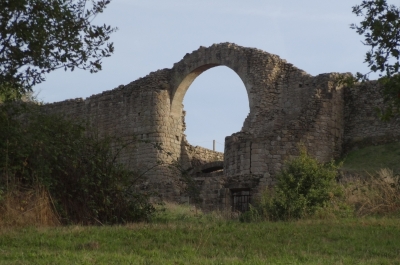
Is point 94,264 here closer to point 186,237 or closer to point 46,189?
point 186,237

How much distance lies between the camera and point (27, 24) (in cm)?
1231

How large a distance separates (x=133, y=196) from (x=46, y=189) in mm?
1600

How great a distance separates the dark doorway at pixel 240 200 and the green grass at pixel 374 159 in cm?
244

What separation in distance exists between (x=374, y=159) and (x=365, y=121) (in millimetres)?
1866

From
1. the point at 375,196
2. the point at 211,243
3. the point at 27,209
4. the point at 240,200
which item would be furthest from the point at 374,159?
the point at 211,243

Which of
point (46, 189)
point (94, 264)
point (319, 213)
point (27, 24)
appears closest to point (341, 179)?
point (319, 213)

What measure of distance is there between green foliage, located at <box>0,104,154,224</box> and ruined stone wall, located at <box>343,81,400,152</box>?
8815 mm

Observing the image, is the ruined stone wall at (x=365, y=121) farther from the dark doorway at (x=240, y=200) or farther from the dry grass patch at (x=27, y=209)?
the dry grass patch at (x=27, y=209)

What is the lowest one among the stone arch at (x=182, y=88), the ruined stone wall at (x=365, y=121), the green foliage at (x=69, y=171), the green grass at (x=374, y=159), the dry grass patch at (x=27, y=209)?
the dry grass patch at (x=27, y=209)

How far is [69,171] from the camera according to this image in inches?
556

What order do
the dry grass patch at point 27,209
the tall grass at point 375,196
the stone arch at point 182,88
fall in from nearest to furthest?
the dry grass patch at point 27,209
the tall grass at point 375,196
the stone arch at point 182,88

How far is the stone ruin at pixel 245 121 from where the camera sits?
20.2m

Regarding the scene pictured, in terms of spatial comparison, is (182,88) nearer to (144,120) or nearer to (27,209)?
(144,120)

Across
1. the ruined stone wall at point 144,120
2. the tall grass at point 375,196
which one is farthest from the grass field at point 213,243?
the ruined stone wall at point 144,120
